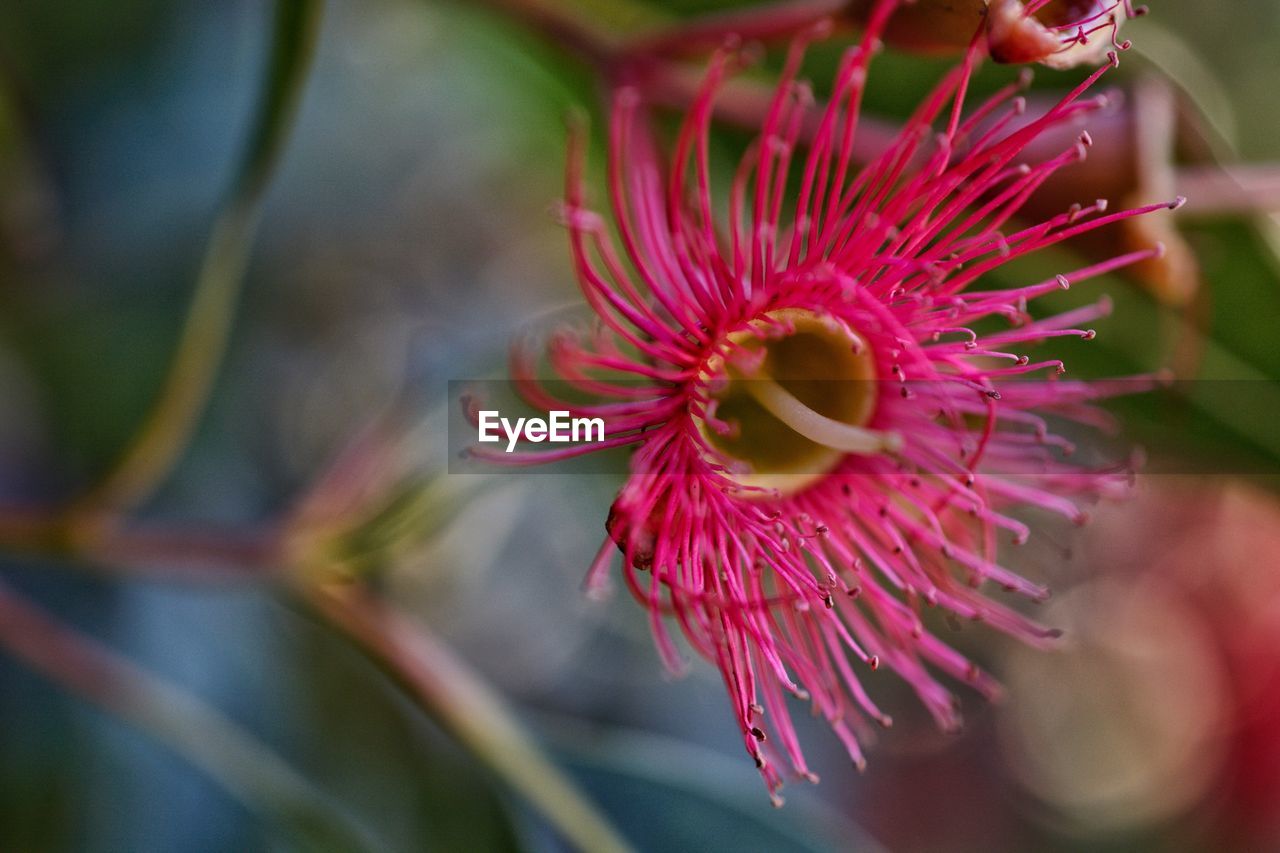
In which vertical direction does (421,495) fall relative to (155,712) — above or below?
above

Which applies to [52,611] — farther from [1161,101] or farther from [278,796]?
[1161,101]

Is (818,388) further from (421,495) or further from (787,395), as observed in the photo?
(421,495)

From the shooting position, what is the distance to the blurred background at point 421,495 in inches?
30.6

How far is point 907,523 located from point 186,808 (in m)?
0.55

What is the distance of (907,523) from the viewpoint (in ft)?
2.12

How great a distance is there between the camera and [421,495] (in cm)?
74

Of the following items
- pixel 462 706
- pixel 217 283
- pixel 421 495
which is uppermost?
pixel 217 283

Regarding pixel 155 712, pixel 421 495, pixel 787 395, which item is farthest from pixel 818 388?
pixel 155 712

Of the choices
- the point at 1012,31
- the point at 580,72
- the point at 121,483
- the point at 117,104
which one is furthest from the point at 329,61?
the point at 1012,31

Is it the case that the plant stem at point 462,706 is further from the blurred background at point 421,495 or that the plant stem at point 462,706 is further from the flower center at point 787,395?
the flower center at point 787,395

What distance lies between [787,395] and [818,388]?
0.19 feet

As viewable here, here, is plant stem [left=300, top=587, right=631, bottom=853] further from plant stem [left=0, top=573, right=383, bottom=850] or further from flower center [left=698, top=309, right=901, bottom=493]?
flower center [left=698, top=309, right=901, bottom=493]

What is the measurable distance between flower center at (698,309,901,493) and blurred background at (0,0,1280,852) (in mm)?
171

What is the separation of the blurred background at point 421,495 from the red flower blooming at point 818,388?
0.14 meters
